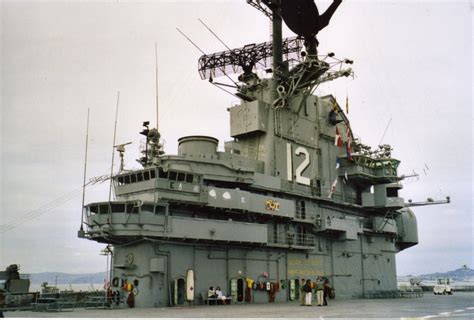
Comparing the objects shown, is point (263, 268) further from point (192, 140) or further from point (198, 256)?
point (192, 140)

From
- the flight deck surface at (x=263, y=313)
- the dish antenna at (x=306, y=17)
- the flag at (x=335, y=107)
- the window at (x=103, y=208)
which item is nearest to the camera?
the flight deck surface at (x=263, y=313)

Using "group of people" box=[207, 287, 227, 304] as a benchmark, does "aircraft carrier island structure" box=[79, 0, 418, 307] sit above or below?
above

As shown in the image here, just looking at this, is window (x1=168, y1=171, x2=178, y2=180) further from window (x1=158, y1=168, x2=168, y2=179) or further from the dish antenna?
the dish antenna

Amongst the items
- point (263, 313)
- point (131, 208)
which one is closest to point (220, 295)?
point (263, 313)

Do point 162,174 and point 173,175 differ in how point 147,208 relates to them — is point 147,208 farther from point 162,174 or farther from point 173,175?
point 173,175

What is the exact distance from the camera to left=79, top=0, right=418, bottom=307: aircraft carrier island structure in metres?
23.6

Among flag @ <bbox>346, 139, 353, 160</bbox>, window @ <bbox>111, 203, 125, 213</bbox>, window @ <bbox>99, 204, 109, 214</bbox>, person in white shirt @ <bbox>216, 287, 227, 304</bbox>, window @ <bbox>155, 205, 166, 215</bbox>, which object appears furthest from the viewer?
flag @ <bbox>346, 139, 353, 160</bbox>

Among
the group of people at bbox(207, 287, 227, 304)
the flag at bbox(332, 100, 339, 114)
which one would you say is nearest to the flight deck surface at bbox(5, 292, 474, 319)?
the group of people at bbox(207, 287, 227, 304)

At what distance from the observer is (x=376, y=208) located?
118ft

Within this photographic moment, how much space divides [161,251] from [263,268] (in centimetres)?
688

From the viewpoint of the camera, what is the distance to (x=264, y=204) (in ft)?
89.2

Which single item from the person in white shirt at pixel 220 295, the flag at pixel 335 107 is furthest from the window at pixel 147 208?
the flag at pixel 335 107

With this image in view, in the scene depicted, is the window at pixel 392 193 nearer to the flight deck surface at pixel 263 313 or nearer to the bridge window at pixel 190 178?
the flight deck surface at pixel 263 313

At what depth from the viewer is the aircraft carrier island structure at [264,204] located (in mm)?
23641
